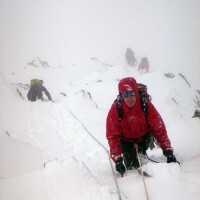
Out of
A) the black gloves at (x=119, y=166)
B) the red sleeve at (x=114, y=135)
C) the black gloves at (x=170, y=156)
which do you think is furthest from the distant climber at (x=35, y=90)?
the black gloves at (x=170, y=156)

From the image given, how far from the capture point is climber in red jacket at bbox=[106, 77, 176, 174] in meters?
4.38

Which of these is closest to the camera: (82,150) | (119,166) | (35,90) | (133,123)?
(133,123)

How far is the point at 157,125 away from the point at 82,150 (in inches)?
140

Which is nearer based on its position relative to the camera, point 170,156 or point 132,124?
point 170,156

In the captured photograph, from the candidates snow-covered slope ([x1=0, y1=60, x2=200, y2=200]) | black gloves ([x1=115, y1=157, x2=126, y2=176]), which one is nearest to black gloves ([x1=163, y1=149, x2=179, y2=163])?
snow-covered slope ([x1=0, y1=60, x2=200, y2=200])

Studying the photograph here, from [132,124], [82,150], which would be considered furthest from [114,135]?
[82,150]

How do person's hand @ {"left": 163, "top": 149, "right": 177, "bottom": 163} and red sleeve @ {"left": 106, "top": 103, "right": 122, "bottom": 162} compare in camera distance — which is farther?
red sleeve @ {"left": 106, "top": 103, "right": 122, "bottom": 162}

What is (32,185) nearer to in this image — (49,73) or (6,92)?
(6,92)

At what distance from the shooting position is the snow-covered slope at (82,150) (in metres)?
3.78

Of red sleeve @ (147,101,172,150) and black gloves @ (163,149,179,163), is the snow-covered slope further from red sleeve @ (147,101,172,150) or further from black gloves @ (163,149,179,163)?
red sleeve @ (147,101,172,150)

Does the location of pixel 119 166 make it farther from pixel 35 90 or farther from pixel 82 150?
pixel 35 90

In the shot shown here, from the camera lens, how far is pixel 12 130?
828 centimetres

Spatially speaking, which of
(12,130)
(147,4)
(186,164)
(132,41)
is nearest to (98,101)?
(12,130)

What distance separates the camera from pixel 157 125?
4523 millimetres
